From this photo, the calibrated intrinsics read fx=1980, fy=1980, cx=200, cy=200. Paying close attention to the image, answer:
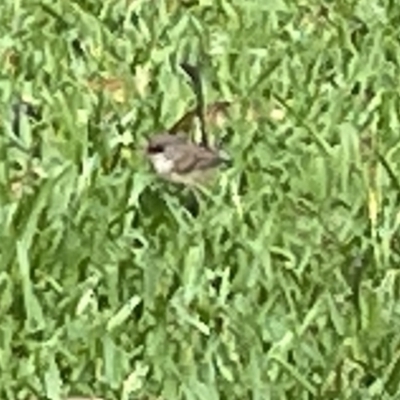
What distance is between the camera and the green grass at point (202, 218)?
3.50 meters

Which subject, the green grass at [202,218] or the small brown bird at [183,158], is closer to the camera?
the green grass at [202,218]

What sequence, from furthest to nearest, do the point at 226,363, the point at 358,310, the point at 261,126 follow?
the point at 261,126 → the point at 358,310 → the point at 226,363

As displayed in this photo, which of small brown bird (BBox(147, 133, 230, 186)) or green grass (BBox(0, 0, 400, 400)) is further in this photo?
small brown bird (BBox(147, 133, 230, 186))

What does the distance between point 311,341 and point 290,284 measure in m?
0.22

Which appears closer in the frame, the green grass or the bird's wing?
the green grass

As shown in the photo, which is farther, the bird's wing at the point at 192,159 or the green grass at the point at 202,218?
the bird's wing at the point at 192,159

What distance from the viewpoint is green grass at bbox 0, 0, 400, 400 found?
11.5ft

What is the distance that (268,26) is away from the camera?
5.26 m

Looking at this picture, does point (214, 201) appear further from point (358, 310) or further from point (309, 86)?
point (309, 86)

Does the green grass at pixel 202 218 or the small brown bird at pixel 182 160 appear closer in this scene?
the green grass at pixel 202 218

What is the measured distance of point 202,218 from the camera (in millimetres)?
4012

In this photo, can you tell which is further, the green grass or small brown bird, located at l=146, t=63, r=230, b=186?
small brown bird, located at l=146, t=63, r=230, b=186

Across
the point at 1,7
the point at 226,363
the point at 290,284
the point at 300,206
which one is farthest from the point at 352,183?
the point at 1,7

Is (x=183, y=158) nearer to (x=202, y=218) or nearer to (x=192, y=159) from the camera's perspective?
(x=192, y=159)
